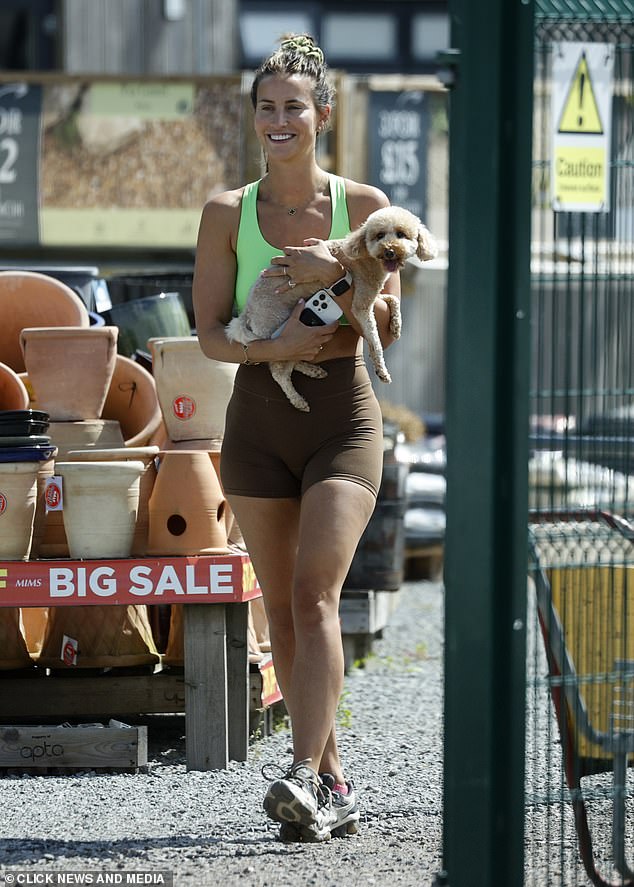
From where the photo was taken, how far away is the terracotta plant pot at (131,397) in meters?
4.91

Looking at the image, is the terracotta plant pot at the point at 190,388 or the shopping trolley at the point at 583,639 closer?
the shopping trolley at the point at 583,639

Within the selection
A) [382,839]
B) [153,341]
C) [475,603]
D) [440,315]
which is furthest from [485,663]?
[440,315]

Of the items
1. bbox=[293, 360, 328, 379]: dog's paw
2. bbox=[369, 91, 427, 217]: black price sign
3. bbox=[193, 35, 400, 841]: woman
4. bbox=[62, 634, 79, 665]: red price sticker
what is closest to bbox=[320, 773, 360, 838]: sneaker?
bbox=[193, 35, 400, 841]: woman

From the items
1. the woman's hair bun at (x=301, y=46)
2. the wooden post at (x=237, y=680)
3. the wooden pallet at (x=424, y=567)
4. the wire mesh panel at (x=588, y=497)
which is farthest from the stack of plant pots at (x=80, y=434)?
the wooden pallet at (x=424, y=567)

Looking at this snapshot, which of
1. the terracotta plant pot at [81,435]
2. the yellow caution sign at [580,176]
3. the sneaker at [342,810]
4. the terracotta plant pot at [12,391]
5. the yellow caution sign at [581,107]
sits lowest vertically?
the sneaker at [342,810]

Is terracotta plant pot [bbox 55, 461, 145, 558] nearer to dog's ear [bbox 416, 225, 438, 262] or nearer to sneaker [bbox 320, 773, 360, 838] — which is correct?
sneaker [bbox 320, 773, 360, 838]

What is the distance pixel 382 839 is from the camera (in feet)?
11.1

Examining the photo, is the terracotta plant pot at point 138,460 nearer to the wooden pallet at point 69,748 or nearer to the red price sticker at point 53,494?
the red price sticker at point 53,494

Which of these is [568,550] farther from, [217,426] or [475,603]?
[217,426]

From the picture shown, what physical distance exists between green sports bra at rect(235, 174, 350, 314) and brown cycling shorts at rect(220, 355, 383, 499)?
0.23 meters

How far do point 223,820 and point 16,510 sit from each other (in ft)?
3.89

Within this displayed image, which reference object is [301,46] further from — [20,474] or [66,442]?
[66,442]

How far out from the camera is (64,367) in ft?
14.9

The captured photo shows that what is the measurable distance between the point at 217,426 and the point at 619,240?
1.87 m
